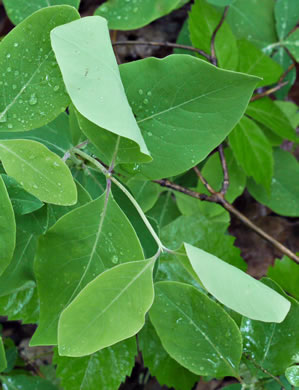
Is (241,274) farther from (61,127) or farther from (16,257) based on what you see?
(61,127)

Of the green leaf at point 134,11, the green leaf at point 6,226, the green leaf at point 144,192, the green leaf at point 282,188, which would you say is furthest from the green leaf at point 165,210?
the green leaf at point 6,226

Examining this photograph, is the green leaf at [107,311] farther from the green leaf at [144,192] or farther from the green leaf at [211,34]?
the green leaf at [211,34]

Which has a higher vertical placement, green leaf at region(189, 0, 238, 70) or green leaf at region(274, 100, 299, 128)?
green leaf at region(189, 0, 238, 70)

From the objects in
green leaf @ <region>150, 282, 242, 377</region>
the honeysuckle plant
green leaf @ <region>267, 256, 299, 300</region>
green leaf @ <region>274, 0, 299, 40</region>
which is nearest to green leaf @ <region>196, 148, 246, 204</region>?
the honeysuckle plant

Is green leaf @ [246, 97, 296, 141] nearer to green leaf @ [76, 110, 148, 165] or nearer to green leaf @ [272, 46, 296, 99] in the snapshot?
green leaf @ [272, 46, 296, 99]

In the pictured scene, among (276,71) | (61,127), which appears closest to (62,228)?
(61,127)

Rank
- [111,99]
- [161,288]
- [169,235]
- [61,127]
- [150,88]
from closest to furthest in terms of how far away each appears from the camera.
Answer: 1. [111,99]
2. [150,88]
3. [161,288]
4. [61,127]
5. [169,235]
